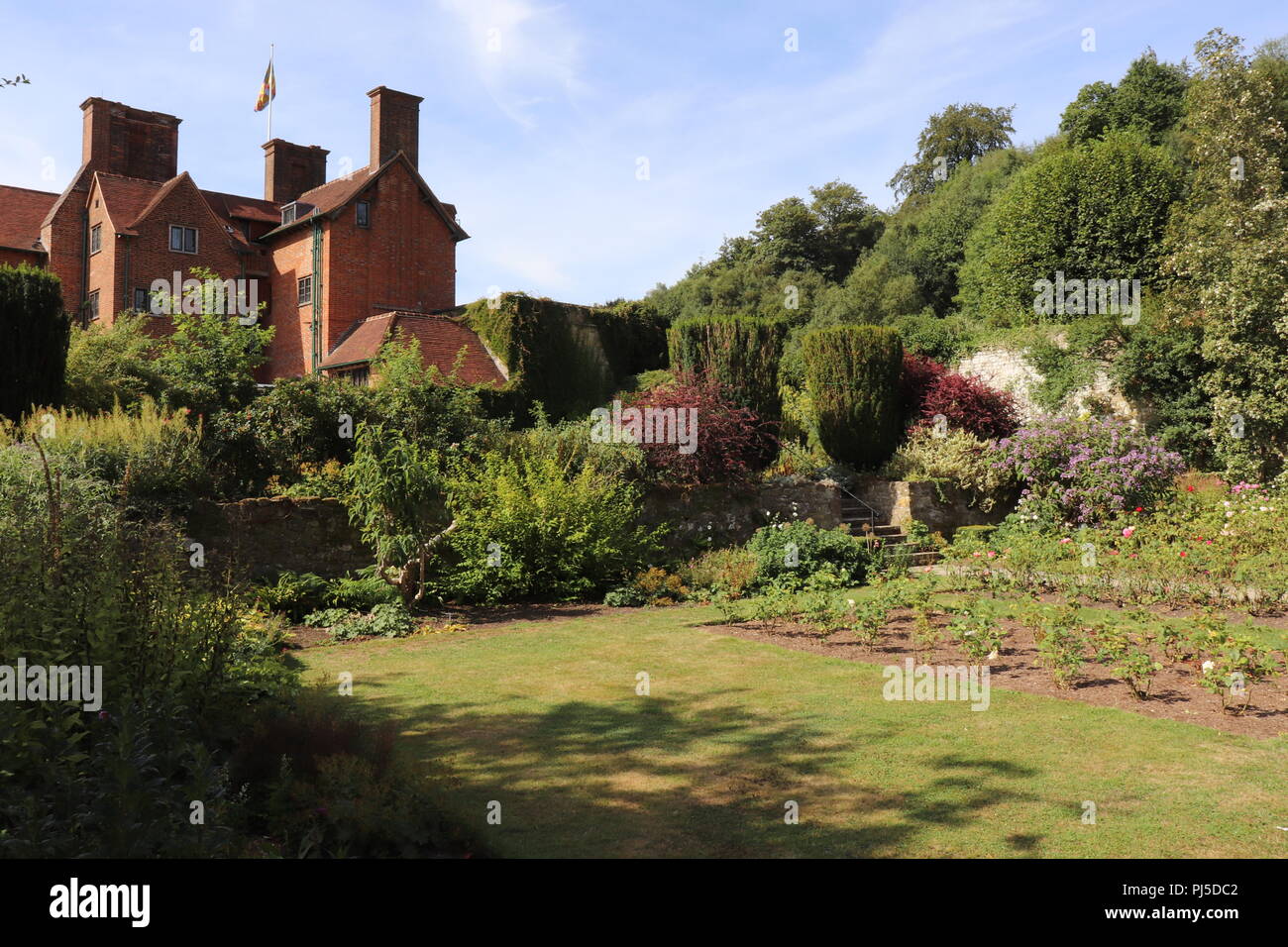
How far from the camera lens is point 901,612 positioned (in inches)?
448

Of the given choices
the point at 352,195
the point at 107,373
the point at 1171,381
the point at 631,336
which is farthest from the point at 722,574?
the point at 352,195

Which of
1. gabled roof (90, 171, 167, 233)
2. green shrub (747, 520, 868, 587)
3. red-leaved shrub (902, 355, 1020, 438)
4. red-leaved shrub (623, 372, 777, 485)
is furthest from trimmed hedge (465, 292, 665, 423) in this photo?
gabled roof (90, 171, 167, 233)

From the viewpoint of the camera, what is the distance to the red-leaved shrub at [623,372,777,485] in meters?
16.2

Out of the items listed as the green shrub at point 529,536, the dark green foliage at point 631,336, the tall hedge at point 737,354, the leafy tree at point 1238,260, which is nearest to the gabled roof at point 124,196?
the dark green foliage at point 631,336

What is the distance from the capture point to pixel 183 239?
104ft

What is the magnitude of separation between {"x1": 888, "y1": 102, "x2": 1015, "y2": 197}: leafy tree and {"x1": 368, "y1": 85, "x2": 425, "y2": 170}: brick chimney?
29324 millimetres

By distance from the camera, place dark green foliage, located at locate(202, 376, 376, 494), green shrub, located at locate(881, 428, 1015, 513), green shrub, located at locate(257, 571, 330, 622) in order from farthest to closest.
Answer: green shrub, located at locate(881, 428, 1015, 513) < dark green foliage, located at locate(202, 376, 376, 494) < green shrub, located at locate(257, 571, 330, 622)

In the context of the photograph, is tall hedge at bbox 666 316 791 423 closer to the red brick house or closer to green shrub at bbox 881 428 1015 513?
green shrub at bbox 881 428 1015 513

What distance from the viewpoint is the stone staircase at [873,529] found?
16.7m

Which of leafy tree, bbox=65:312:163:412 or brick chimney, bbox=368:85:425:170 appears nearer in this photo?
leafy tree, bbox=65:312:163:412

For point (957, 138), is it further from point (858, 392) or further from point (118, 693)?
point (118, 693)

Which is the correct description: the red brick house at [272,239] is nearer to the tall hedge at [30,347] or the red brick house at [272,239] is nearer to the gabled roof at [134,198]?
the gabled roof at [134,198]

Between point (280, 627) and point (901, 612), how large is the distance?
7629mm

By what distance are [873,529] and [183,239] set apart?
26.9 m
